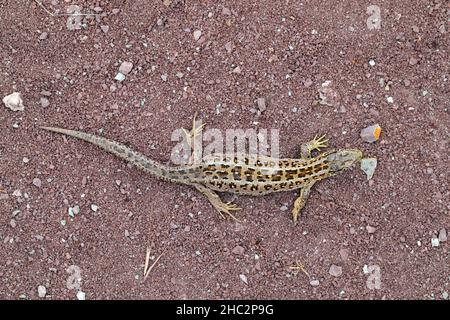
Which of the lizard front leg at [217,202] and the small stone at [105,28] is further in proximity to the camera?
the small stone at [105,28]

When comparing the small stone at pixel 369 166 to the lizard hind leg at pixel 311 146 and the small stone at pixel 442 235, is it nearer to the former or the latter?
the lizard hind leg at pixel 311 146

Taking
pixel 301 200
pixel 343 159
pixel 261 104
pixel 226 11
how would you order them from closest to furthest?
pixel 343 159 → pixel 301 200 → pixel 261 104 → pixel 226 11

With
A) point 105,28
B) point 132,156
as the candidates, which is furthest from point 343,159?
point 105,28

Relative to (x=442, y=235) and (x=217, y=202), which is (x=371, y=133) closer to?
(x=442, y=235)

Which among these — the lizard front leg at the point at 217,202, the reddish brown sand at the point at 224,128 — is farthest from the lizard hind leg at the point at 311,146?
the lizard front leg at the point at 217,202

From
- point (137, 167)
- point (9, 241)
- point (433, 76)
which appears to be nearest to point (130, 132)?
point (137, 167)

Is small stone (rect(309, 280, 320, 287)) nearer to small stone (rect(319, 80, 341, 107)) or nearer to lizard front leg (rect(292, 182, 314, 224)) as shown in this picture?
lizard front leg (rect(292, 182, 314, 224))
